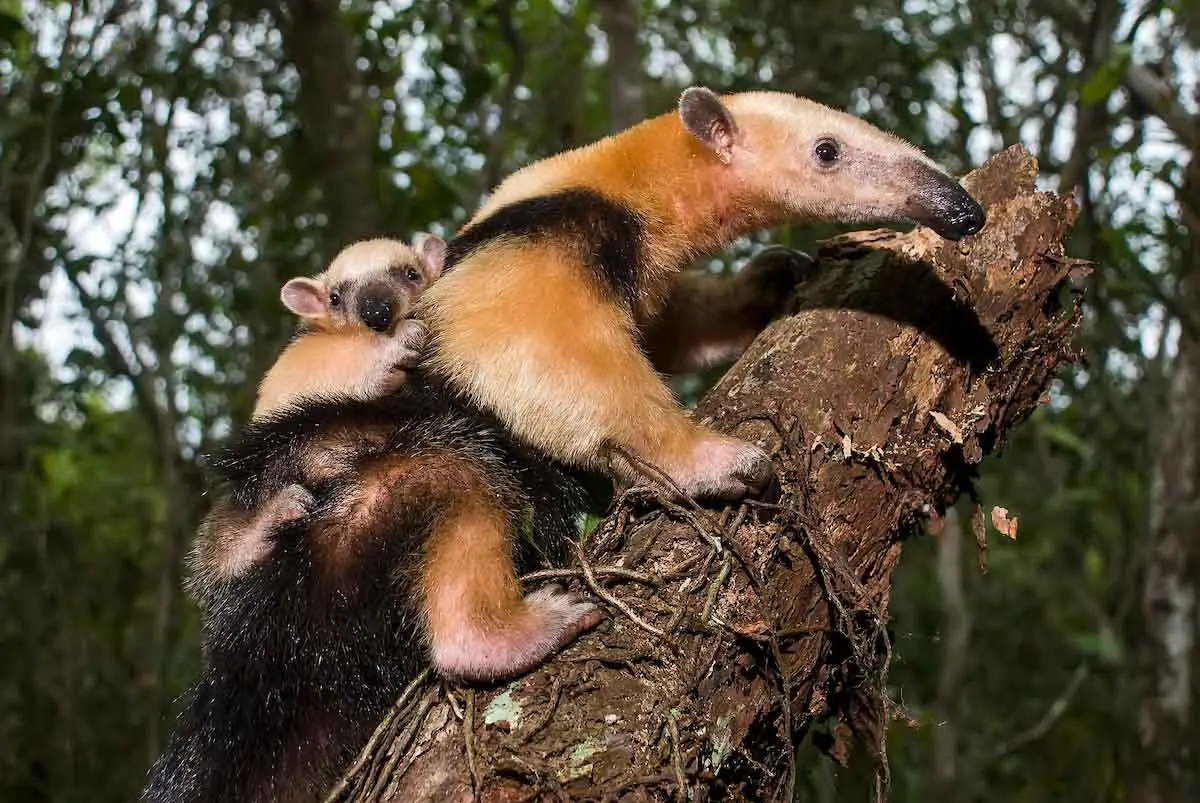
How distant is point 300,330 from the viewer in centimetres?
455

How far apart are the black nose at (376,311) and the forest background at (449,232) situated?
7.53 feet

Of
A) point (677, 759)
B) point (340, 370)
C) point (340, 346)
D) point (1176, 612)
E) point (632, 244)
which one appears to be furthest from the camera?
point (1176, 612)

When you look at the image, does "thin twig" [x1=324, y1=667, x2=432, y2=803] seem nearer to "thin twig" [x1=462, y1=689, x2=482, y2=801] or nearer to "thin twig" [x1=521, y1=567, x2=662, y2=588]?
"thin twig" [x1=462, y1=689, x2=482, y2=801]

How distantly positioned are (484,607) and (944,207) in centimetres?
171

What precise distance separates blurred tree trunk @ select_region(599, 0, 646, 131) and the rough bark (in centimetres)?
298

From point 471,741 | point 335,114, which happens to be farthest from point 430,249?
point 471,741

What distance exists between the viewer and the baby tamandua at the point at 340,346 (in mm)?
3229

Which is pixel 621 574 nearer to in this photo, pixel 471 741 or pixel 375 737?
pixel 471 741

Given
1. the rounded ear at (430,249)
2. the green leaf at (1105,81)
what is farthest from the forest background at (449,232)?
the rounded ear at (430,249)

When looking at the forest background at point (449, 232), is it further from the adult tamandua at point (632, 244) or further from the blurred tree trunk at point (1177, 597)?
the adult tamandua at point (632, 244)

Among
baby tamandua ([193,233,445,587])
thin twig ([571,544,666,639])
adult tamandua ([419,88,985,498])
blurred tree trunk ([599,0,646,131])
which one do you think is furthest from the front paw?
blurred tree trunk ([599,0,646,131])

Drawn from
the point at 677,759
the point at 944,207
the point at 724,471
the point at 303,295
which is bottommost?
the point at 303,295

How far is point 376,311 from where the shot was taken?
160 inches

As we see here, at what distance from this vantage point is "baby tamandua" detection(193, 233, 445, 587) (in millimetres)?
3229
